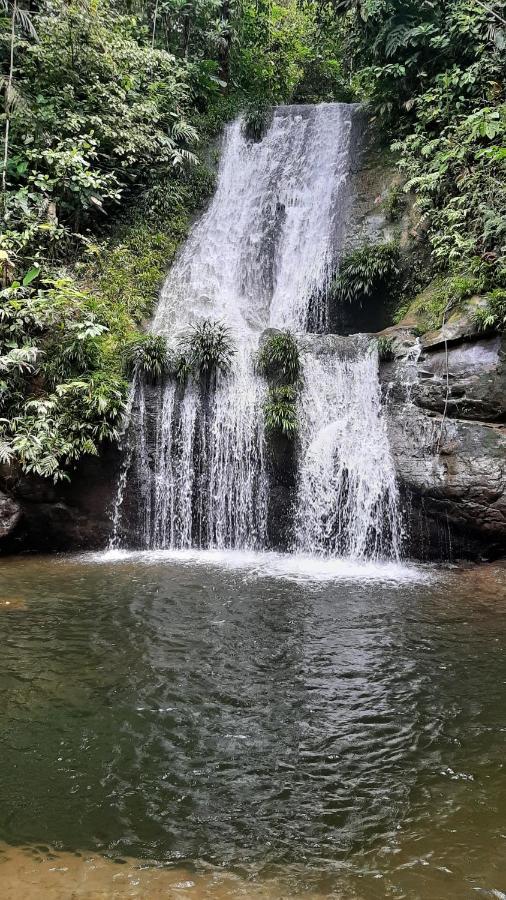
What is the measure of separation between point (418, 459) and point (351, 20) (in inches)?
548

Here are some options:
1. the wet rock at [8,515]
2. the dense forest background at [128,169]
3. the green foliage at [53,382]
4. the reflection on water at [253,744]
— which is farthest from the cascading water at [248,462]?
the reflection on water at [253,744]

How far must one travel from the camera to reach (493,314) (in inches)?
357

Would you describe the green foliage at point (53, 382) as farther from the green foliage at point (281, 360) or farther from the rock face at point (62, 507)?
the green foliage at point (281, 360)

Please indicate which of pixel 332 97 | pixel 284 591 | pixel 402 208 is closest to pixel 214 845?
pixel 284 591

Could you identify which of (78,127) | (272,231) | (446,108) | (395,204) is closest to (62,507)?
(78,127)

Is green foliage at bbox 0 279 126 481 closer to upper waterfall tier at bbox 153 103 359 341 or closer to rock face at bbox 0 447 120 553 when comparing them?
rock face at bbox 0 447 120 553

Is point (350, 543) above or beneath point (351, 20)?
beneath

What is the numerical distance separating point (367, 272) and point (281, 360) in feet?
10.9

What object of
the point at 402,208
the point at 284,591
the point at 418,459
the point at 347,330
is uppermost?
the point at 402,208

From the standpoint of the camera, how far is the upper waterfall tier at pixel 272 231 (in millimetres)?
13156

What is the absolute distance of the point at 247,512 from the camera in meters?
9.77

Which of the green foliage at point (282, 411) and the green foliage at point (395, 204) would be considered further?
the green foliage at point (395, 204)

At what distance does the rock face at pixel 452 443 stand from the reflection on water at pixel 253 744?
1776mm

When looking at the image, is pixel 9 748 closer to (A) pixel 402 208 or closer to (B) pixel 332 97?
(A) pixel 402 208
